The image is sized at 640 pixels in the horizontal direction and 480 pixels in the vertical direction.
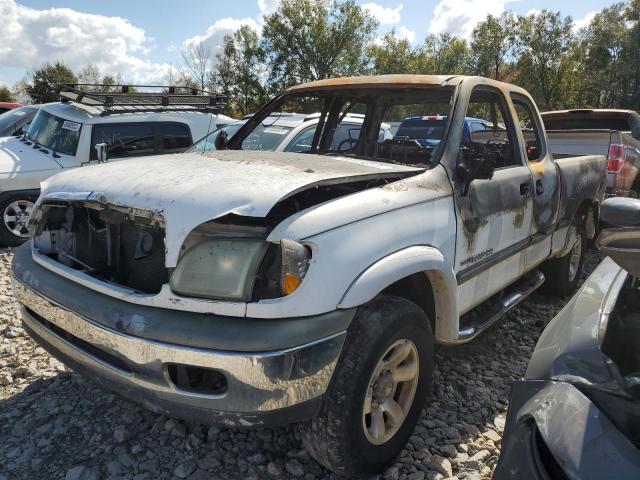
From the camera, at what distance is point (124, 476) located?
7.55ft

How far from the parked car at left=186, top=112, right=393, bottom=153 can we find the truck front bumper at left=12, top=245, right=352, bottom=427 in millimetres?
2224

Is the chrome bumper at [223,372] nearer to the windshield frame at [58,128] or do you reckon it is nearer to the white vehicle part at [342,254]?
the white vehicle part at [342,254]

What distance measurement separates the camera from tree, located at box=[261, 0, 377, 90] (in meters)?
31.6

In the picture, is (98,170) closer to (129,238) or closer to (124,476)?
(129,238)

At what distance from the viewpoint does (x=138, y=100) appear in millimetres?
7742

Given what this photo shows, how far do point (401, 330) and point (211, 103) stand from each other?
718 cm

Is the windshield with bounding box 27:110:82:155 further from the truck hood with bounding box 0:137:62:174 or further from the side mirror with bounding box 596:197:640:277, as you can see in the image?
the side mirror with bounding box 596:197:640:277

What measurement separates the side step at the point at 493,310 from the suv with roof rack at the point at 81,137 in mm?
4763

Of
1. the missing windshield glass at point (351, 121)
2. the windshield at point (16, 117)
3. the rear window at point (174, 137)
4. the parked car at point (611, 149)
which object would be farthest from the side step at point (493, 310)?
the windshield at point (16, 117)

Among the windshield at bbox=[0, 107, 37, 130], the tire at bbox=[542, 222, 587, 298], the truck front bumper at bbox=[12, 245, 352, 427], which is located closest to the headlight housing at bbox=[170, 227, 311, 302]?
the truck front bumper at bbox=[12, 245, 352, 427]

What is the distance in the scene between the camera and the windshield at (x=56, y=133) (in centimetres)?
691

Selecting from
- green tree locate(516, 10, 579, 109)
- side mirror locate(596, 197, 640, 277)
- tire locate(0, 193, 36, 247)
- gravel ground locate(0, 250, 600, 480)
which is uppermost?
green tree locate(516, 10, 579, 109)

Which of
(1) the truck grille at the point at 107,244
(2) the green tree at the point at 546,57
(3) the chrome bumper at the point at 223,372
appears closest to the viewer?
(3) the chrome bumper at the point at 223,372

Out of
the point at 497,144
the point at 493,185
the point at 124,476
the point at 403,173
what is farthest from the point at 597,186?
the point at 124,476
